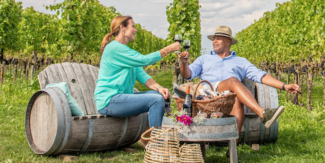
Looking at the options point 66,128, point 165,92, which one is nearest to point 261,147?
point 165,92

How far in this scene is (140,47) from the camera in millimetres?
22938

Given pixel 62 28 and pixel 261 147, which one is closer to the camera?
pixel 261 147

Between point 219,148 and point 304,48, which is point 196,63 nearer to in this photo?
point 219,148

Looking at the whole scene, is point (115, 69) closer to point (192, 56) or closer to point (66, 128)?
point (66, 128)

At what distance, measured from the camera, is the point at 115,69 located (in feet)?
11.4

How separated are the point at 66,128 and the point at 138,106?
2.45ft

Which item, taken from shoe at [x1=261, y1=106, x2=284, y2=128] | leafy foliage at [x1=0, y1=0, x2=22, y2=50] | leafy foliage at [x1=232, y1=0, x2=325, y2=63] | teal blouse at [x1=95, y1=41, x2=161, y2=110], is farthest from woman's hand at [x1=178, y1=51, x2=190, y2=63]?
leafy foliage at [x1=0, y1=0, x2=22, y2=50]

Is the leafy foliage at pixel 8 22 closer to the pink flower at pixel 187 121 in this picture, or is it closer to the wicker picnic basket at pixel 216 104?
the wicker picnic basket at pixel 216 104

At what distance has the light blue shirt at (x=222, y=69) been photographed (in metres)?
4.16

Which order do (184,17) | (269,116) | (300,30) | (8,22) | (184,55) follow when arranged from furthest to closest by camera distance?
(8,22)
(184,17)
(300,30)
(184,55)
(269,116)

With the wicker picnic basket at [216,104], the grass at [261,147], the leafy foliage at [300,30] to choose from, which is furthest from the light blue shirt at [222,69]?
the leafy foliage at [300,30]

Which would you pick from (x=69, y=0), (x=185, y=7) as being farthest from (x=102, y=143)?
(x=185, y=7)

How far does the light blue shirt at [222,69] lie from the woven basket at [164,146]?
65.1 inches

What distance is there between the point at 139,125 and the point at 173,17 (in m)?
6.98
